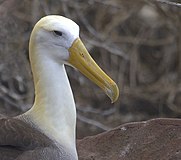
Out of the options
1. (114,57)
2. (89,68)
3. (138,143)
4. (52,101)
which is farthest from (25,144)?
(114,57)

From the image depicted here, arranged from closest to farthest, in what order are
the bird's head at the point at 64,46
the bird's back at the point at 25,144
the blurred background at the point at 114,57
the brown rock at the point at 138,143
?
1. the bird's back at the point at 25,144
2. the bird's head at the point at 64,46
3. the brown rock at the point at 138,143
4. the blurred background at the point at 114,57

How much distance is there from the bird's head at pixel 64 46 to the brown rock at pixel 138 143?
1.44 ft

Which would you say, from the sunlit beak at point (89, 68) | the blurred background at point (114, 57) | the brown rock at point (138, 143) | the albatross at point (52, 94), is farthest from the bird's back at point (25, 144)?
the blurred background at point (114, 57)

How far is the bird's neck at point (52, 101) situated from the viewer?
382 centimetres

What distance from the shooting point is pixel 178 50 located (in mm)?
7719

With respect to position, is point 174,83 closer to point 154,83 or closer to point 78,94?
point 154,83

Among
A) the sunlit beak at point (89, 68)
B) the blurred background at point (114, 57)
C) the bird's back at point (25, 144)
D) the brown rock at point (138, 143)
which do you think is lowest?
the blurred background at point (114, 57)

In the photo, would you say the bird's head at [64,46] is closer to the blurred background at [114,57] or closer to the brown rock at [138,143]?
the brown rock at [138,143]

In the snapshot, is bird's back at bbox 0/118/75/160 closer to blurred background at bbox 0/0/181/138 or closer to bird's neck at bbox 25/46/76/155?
bird's neck at bbox 25/46/76/155

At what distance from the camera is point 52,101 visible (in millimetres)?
3867

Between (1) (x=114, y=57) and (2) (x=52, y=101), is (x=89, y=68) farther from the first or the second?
(1) (x=114, y=57)

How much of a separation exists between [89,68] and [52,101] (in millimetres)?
225

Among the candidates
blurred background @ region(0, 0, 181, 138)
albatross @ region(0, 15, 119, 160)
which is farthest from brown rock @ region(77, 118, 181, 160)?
blurred background @ region(0, 0, 181, 138)

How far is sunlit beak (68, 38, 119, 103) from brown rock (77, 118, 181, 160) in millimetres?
436
